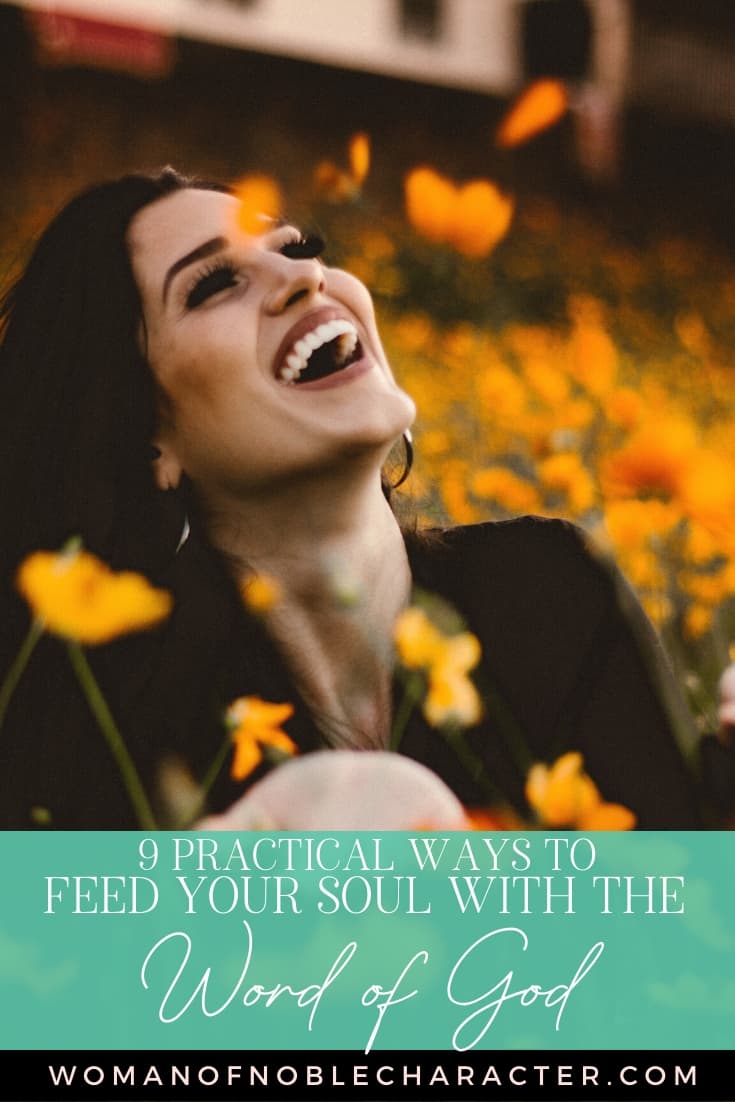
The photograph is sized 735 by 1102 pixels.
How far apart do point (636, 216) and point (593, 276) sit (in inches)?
65.6

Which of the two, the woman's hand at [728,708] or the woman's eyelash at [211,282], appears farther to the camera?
the woman's eyelash at [211,282]

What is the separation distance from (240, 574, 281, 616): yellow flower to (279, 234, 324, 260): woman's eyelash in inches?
9.0

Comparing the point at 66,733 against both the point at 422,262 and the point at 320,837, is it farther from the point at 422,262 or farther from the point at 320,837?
the point at 422,262

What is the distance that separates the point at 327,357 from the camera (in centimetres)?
94

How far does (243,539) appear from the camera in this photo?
0.95m

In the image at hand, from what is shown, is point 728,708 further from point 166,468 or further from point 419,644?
point 166,468

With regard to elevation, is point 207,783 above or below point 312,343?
below

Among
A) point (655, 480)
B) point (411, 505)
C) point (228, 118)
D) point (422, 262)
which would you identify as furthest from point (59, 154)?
point (655, 480)

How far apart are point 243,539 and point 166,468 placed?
0.08 metres

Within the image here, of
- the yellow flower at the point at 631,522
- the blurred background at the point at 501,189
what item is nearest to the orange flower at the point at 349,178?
the blurred background at the point at 501,189

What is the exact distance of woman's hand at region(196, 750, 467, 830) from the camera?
0.71 meters

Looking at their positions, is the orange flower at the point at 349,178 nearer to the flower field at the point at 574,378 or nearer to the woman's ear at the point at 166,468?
the flower field at the point at 574,378

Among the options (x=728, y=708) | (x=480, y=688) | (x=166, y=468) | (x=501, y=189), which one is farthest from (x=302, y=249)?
(x=501, y=189)

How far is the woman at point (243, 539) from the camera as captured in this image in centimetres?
88
